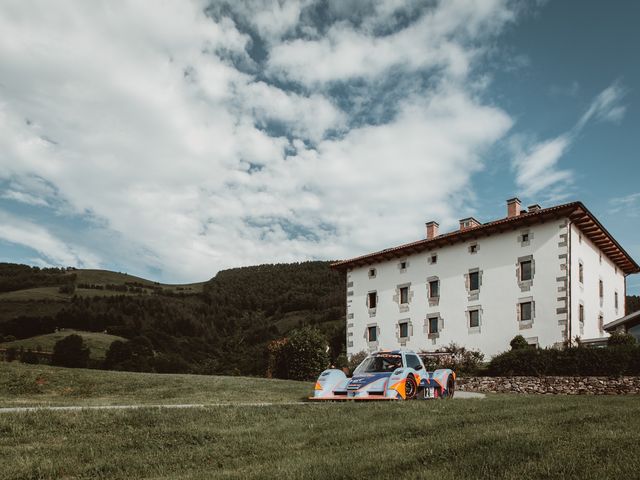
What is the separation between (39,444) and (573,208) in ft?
86.8

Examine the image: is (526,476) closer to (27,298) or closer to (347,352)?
(347,352)

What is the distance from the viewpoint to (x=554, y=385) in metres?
21.0

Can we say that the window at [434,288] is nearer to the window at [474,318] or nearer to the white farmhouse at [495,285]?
the white farmhouse at [495,285]

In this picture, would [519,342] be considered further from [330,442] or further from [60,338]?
[60,338]

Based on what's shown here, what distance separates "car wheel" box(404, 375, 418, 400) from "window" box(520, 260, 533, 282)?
18.3 m

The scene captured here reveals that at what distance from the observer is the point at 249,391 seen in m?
17.8

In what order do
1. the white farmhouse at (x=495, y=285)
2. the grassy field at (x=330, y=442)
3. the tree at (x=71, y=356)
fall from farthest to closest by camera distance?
1. the tree at (x=71, y=356)
2. the white farmhouse at (x=495, y=285)
3. the grassy field at (x=330, y=442)

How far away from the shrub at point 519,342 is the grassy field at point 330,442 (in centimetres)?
1760

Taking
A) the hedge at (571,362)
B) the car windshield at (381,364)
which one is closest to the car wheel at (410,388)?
the car windshield at (381,364)

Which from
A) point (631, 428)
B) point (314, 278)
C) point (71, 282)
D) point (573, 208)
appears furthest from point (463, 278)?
point (71, 282)

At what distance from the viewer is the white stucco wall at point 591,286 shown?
28634 millimetres

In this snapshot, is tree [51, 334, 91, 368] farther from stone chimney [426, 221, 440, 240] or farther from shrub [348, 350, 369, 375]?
stone chimney [426, 221, 440, 240]

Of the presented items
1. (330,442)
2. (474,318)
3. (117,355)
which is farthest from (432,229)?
(117,355)

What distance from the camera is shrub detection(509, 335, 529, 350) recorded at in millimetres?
26737
